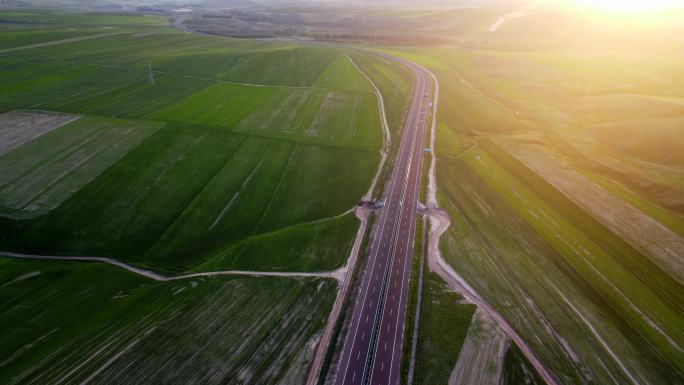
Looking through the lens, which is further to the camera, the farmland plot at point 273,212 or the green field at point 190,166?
the green field at point 190,166

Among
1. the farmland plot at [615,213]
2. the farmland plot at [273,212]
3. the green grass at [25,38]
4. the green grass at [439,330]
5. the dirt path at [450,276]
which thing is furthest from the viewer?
the green grass at [25,38]

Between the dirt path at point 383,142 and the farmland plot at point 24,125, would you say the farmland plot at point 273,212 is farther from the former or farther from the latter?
the farmland plot at point 24,125

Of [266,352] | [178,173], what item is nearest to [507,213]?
[266,352]

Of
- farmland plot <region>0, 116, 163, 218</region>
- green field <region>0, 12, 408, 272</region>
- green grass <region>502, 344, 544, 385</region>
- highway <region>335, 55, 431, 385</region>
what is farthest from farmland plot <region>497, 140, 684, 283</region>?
farmland plot <region>0, 116, 163, 218</region>

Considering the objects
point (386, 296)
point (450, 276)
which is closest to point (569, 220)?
point (450, 276)

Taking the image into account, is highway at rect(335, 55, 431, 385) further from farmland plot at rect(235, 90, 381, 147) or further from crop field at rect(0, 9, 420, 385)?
farmland plot at rect(235, 90, 381, 147)

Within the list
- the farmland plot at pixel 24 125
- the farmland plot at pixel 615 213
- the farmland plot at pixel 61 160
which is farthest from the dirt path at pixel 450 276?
the farmland plot at pixel 24 125
